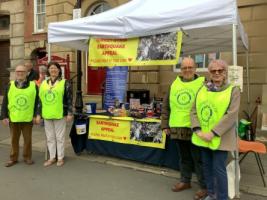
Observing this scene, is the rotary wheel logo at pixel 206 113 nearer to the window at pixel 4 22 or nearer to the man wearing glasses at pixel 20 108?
the man wearing glasses at pixel 20 108

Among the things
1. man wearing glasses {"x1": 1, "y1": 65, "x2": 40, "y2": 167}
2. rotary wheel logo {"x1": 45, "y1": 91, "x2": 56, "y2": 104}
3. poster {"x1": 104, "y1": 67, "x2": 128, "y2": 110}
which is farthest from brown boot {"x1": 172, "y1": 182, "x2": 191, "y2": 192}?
poster {"x1": 104, "y1": 67, "x2": 128, "y2": 110}

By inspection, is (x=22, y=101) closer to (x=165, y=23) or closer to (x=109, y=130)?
(x=109, y=130)

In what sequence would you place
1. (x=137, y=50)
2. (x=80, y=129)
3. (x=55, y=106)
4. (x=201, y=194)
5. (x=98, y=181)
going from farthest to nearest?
(x=80, y=129) → (x=55, y=106) → (x=137, y=50) → (x=98, y=181) → (x=201, y=194)

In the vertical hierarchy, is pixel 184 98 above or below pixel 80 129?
above

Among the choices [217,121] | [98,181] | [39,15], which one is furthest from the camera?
[39,15]

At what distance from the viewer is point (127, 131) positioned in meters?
6.28

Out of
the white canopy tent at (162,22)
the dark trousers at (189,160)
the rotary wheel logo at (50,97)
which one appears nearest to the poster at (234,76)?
the white canopy tent at (162,22)

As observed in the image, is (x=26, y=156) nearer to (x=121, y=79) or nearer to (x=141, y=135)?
(x=141, y=135)

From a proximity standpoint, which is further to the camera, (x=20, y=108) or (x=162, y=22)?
(x=20, y=108)

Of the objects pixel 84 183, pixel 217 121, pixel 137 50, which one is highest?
pixel 137 50

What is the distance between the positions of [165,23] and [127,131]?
6.53 ft

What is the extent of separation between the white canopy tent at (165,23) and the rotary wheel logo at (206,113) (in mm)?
990

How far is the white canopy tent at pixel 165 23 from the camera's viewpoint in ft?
16.1

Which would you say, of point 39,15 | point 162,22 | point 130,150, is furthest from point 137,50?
point 39,15
